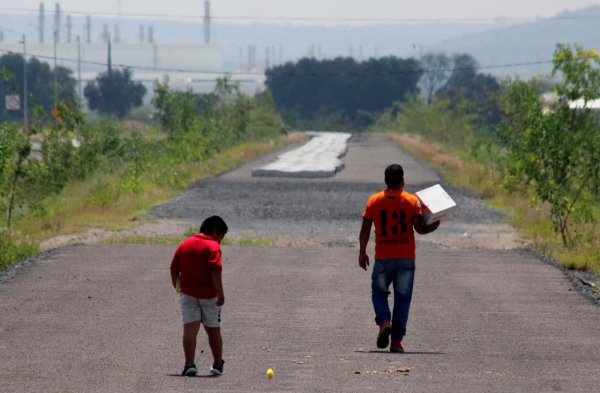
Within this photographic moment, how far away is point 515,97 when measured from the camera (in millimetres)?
35375

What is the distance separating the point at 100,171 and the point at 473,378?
29.9 metres

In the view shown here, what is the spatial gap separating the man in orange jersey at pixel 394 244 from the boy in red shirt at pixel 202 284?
1.83 metres

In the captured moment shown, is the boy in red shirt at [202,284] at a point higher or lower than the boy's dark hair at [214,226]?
lower

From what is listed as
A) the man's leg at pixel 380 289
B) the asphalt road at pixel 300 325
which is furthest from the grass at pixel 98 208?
the man's leg at pixel 380 289

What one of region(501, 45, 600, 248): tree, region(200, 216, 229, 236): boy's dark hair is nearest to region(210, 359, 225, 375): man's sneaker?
region(200, 216, 229, 236): boy's dark hair

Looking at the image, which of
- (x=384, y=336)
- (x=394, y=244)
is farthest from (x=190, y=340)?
(x=394, y=244)

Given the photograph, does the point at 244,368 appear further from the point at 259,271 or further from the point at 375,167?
the point at 375,167

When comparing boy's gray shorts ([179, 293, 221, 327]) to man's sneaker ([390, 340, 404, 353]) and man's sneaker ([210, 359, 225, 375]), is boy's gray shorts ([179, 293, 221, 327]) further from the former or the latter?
man's sneaker ([390, 340, 404, 353])

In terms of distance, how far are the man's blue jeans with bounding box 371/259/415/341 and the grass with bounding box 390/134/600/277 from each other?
24.7ft

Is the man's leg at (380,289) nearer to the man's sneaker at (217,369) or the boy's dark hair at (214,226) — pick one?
the man's sneaker at (217,369)

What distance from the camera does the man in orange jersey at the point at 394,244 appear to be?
37.2 ft

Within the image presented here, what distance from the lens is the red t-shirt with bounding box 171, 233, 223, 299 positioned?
977cm

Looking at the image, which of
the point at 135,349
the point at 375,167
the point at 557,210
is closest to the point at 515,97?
the point at 557,210

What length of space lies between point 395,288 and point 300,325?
5.17 feet
